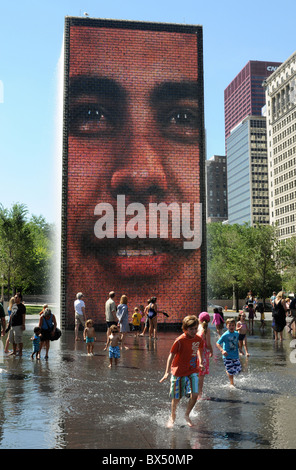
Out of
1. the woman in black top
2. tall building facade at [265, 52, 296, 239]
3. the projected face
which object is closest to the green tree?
the projected face

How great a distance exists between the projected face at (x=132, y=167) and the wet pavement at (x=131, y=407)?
1095 cm

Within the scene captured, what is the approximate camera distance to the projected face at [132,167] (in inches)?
941

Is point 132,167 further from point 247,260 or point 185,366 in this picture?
point 247,260

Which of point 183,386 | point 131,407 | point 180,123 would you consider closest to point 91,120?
point 180,123

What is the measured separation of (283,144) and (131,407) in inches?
4620

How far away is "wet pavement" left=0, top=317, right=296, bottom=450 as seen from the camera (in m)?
5.77

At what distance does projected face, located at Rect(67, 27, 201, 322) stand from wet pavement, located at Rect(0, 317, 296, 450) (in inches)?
431

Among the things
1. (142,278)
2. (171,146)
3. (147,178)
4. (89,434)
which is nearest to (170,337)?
(142,278)

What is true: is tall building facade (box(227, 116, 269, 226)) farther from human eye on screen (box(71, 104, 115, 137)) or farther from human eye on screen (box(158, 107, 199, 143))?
human eye on screen (box(71, 104, 115, 137))

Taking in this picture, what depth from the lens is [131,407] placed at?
755 centimetres

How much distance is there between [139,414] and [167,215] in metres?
17.6
